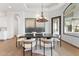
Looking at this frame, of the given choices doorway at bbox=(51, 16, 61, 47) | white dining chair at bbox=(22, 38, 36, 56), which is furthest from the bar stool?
doorway at bbox=(51, 16, 61, 47)

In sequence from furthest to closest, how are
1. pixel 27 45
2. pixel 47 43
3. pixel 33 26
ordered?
pixel 47 43 → pixel 27 45 → pixel 33 26

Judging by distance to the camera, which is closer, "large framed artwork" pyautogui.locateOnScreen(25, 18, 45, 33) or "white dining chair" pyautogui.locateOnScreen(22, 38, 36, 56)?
"large framed artwork" pyautogui.locateOnScreen(25, 18, 45, 33)

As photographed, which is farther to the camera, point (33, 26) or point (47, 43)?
point (47, 43)

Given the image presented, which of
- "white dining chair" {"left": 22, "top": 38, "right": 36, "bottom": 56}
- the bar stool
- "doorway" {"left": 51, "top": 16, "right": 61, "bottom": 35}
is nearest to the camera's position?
"doorway" {"left": 51, "top": 16, "right": 61, "bottom": 35}

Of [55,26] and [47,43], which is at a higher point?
[55,26]

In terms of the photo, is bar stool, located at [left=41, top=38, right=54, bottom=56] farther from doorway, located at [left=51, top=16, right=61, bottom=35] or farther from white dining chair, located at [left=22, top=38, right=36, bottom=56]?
doorway, located at [left=51, top=16, right=61, bottom=35]

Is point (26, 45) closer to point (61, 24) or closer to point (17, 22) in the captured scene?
point (17, 22)

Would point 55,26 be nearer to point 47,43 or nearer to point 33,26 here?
point 33,26

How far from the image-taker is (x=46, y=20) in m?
3.77

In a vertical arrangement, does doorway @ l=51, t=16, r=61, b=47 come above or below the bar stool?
above

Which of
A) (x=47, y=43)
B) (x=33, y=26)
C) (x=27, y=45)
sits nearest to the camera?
(x=33, y=26)

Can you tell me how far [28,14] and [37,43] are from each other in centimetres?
152

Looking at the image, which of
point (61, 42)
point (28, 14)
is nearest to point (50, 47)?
point (61, 42)

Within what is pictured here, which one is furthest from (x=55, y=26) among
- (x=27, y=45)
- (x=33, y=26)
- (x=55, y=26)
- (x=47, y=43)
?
(x=27, y=45)
